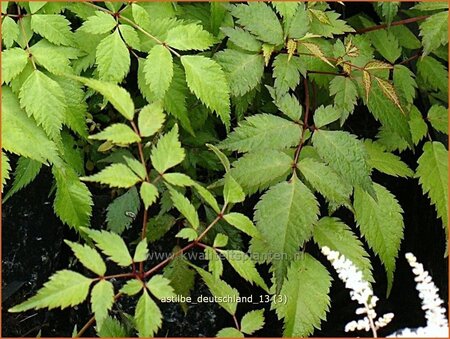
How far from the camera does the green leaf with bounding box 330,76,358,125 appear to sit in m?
1.54

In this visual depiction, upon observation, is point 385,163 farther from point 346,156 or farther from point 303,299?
point 303,299

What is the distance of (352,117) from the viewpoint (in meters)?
2.06

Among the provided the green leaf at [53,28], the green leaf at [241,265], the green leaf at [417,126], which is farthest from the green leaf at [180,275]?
the green leaf at [417,126]

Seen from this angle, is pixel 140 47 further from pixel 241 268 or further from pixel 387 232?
pixel 387 232

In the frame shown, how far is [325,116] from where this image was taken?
4.88 feet

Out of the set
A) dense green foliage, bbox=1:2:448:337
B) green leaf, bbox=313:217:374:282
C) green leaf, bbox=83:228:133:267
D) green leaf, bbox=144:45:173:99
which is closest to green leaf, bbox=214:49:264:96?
dense green foliage, bbox=1:2:448:337

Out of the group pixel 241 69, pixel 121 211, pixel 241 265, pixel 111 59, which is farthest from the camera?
pixel 121 211

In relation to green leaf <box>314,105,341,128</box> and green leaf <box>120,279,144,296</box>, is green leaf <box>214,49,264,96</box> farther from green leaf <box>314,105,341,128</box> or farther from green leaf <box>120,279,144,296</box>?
green leaf <box>120,279,144,296</box>

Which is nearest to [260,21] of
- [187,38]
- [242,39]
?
[242,39]

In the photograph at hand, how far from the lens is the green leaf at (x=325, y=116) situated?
148 cm

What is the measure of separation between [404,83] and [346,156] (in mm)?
359

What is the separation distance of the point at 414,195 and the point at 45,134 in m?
1.20

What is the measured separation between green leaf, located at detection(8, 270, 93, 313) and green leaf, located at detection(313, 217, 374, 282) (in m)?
0.58

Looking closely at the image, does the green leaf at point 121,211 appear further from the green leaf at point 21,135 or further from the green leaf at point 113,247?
the green leaf at point 113,247
